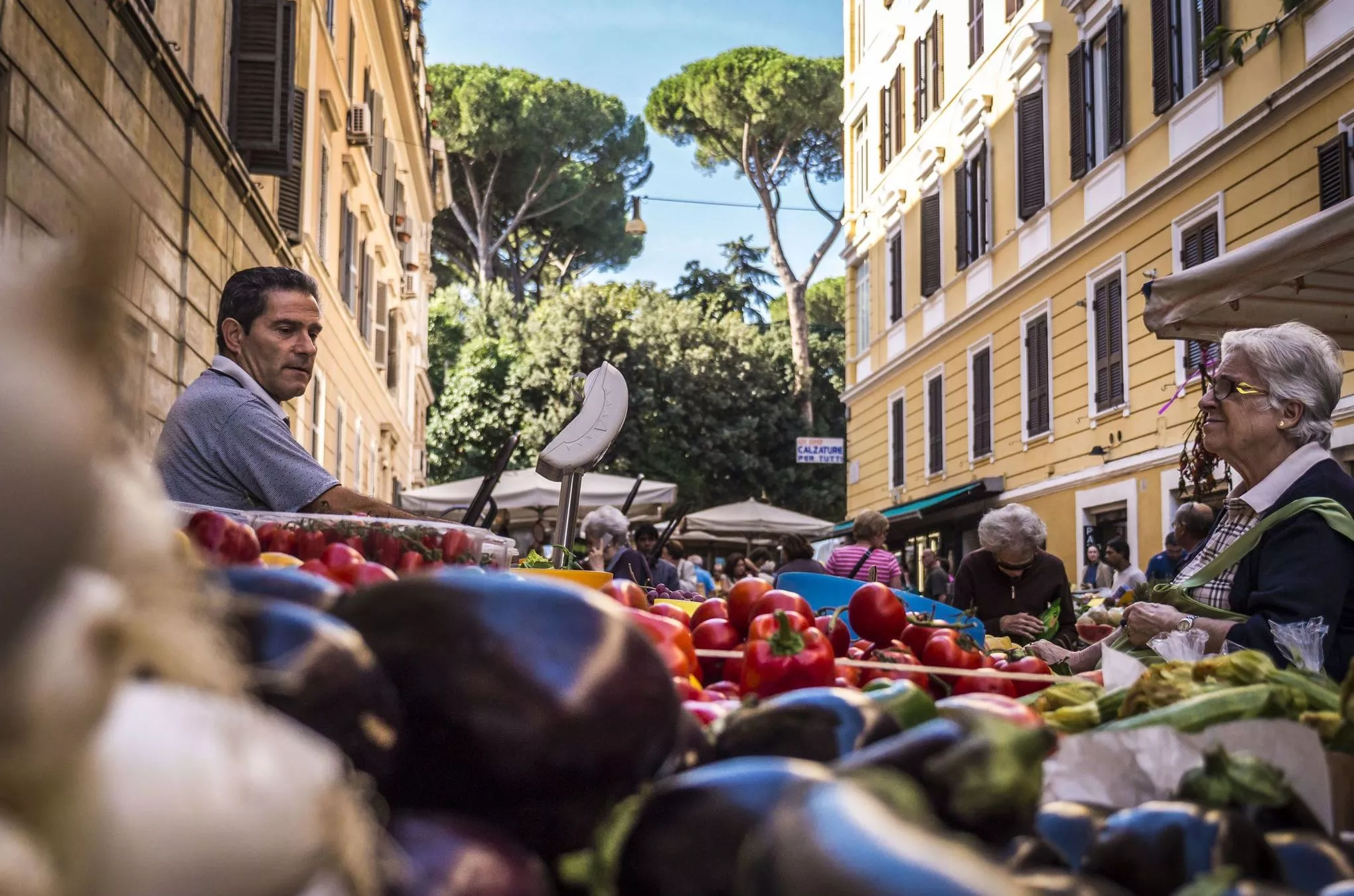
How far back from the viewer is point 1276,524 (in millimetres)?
3273

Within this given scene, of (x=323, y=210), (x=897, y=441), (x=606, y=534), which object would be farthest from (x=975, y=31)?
(x=606, y=534)

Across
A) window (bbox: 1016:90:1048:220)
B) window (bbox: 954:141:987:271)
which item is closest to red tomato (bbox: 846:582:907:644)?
window (bbox: 1016:90:1048:220)

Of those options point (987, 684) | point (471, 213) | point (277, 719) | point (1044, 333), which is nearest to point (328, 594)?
point (277, 719)

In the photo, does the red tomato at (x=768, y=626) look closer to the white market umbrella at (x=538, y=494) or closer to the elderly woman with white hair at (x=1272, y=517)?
the elderly woman with white hair at (x=1272, y=517)

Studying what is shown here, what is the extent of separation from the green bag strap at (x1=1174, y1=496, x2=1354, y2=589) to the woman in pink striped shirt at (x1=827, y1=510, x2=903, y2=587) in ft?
18.3

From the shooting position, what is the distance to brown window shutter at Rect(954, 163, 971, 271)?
2211 cm

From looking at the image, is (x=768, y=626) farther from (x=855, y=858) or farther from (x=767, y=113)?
(x=767, y=113)

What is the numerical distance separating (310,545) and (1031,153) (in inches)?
734

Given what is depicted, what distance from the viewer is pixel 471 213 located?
4984cm

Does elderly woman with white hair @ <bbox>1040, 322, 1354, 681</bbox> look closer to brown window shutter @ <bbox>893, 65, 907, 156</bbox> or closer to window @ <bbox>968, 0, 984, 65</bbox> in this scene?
window @ <bbox>968, 0, 984, 65</bbox>

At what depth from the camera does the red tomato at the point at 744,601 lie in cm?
245

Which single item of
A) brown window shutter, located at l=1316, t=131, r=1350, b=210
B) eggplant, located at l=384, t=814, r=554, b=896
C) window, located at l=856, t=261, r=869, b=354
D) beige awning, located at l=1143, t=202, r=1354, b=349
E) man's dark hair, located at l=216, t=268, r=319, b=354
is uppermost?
window, located at l=856, t=261, r=869, b=354

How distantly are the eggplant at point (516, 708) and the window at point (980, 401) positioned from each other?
20.9 metres

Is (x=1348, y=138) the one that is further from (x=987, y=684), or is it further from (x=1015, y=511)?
(x=987, y=684)
